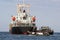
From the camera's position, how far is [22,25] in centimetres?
13312

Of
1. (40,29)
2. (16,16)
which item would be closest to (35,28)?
(40,29)

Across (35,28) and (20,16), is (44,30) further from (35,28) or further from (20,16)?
(20,16)

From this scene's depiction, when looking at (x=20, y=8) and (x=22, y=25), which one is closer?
(x=22, y=25)

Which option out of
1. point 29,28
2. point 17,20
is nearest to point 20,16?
point 17,20

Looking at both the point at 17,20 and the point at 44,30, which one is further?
the point at 17,20

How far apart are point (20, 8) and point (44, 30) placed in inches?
740

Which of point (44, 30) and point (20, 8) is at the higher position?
point (20, 8)

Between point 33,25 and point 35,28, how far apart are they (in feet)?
11.6

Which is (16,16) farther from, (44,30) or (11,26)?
(44,30)

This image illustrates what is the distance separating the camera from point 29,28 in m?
130

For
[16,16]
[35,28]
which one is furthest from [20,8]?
[35,28]

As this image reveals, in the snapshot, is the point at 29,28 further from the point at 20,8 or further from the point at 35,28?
the point at 20,8

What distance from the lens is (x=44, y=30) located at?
128875mm

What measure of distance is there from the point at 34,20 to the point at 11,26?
9.98m
